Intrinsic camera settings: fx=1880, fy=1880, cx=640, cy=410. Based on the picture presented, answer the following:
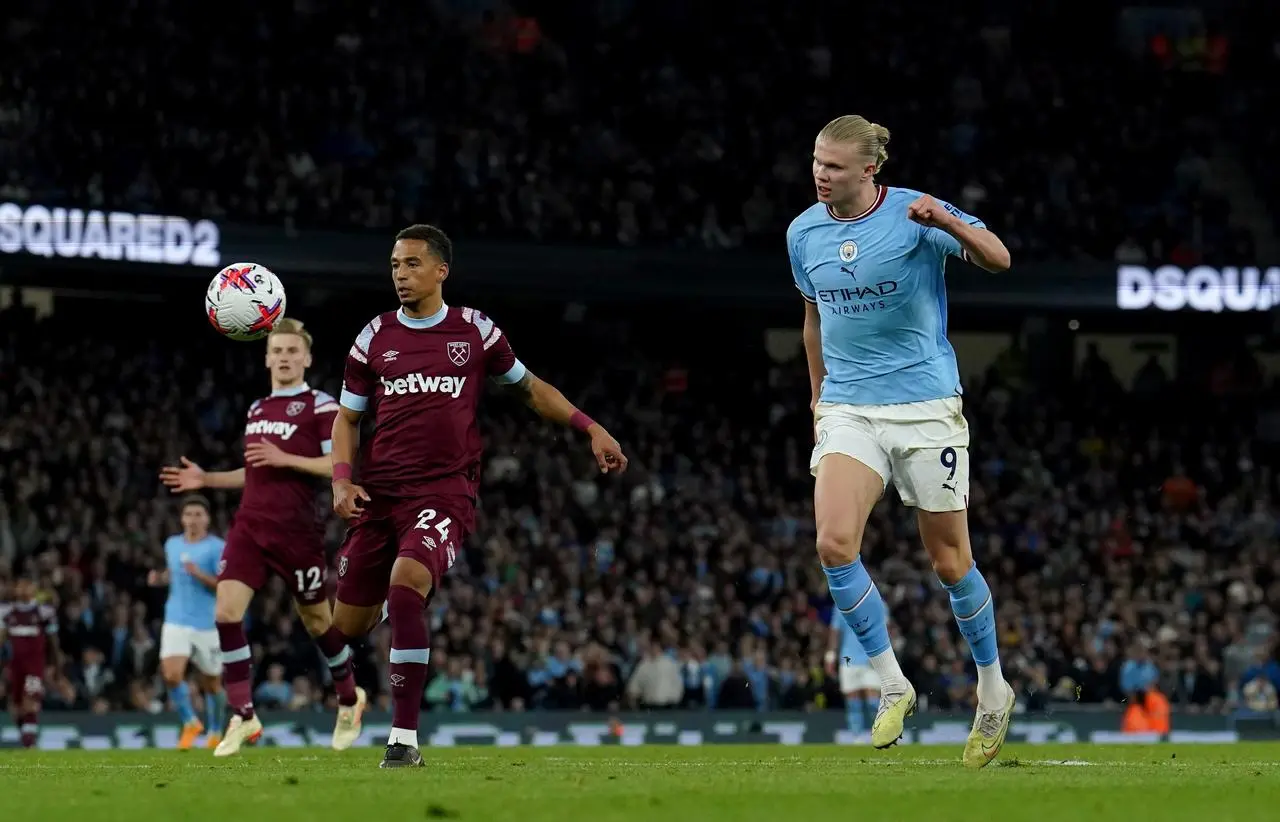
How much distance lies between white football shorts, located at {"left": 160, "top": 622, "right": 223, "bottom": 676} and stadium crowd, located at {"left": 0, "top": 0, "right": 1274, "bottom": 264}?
9440mm

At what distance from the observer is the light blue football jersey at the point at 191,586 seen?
15336mm

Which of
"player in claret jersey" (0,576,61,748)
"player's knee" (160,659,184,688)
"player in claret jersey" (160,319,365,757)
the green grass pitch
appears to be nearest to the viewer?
the green grass pitch

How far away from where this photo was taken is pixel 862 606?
26.4 feet

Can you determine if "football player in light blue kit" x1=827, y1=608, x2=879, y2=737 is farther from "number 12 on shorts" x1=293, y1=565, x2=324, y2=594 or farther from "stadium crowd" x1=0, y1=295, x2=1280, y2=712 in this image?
"number 12 on shorts" x1=293, y1=565, x2=324, y2=594

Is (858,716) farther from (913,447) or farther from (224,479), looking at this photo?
(913,447)

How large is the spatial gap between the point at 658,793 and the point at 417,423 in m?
2.90

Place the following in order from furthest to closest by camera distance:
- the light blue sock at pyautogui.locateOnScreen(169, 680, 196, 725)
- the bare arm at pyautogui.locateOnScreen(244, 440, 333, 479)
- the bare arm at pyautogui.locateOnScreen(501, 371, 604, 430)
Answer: the light blue sock at pyautogui.locateOnScreen(169, 680, 196, 725) → the bare arm at pyautogui.locateOnScreen(244, 440, 333, 479) → the bare arm at pyautogui.locateOnScreen(501, 371, 604, 430)

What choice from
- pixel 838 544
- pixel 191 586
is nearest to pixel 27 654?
pixel 191 586

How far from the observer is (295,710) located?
19.0m

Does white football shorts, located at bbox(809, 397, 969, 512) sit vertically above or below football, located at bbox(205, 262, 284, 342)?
below

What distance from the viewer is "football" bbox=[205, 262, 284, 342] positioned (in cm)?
1070

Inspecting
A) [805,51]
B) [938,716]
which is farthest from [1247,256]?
[938,716]

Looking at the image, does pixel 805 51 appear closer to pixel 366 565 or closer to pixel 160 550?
pixel 160 550

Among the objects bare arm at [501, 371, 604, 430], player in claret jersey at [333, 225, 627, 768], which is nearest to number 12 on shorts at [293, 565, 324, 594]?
player in claret jersey at [333, 225, 627, 768]
